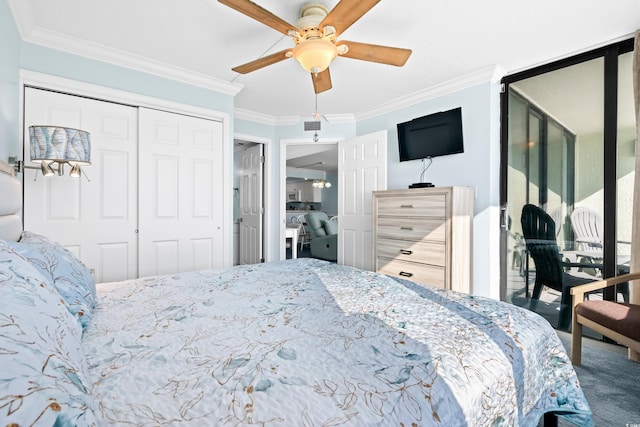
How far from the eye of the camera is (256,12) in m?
1.67

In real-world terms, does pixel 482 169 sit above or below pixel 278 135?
below

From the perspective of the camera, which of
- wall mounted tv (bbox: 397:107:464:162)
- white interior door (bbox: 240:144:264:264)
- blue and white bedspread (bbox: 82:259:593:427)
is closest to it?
blue and white bedspread (bbox: 82:259:593:427)

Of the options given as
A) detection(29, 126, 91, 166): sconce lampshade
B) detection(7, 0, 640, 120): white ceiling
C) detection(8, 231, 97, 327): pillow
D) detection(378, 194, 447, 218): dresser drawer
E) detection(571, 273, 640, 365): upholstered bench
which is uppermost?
detection(7, 0, 640, 120): white ceiling

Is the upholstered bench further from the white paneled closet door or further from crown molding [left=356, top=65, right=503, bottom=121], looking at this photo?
the white paneled closet door

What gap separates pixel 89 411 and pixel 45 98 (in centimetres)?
292

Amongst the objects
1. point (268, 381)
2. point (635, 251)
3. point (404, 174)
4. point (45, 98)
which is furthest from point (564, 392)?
point (45, 98)

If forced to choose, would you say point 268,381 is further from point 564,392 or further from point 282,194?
point 282,194

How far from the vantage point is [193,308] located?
127 cm

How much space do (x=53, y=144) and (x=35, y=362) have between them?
205 centimetres

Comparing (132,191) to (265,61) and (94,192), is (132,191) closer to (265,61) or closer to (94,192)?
(94,192)

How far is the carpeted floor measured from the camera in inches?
62.4

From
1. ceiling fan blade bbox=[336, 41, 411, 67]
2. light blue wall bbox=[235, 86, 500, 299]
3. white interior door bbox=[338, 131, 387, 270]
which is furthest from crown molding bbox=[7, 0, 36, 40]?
light blue wall bbox=[235, 86, 500, 299]

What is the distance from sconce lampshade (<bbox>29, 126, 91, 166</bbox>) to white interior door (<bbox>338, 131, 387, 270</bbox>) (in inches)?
118

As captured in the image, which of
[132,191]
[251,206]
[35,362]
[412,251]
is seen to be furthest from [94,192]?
[412,251]
